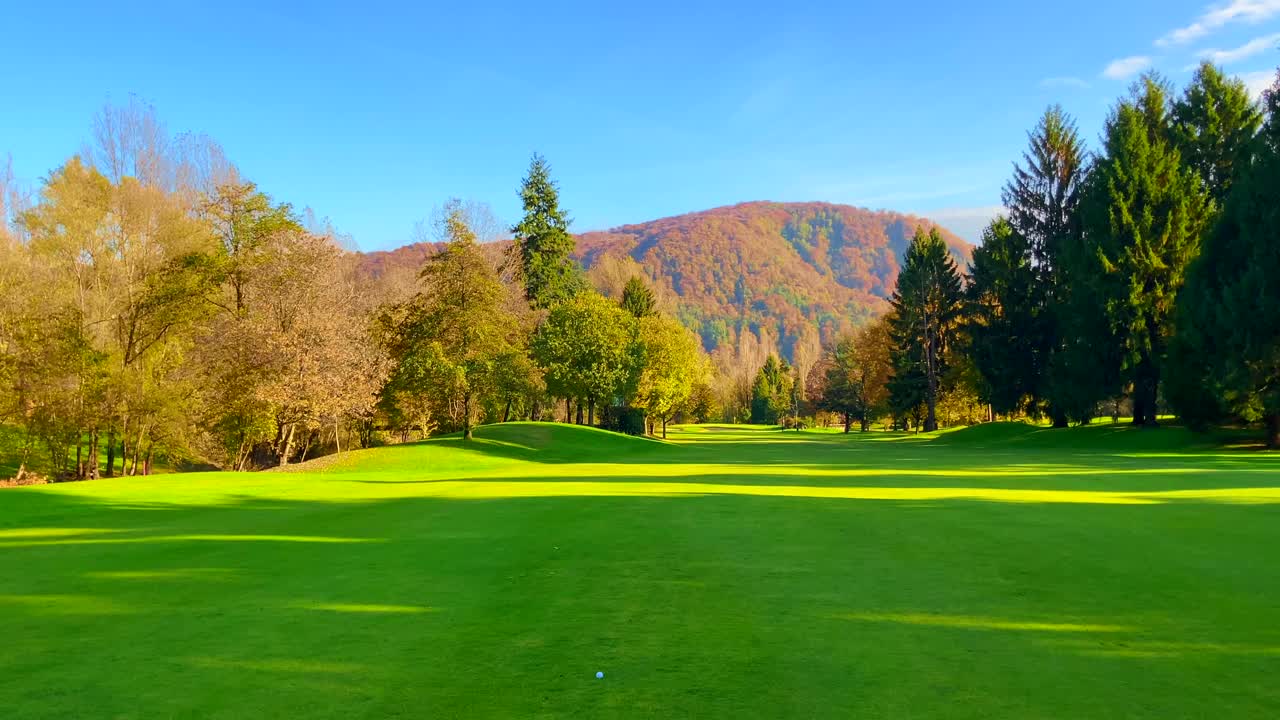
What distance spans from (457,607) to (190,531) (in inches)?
289

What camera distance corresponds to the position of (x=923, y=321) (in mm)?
70688

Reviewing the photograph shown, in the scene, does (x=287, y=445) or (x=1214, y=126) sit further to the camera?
(x=1214, y=126)

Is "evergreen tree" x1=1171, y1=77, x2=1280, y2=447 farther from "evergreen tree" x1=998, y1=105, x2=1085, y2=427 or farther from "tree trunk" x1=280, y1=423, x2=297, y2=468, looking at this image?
"tree trunk" x1=280, y1=423, x2=297, y2=468

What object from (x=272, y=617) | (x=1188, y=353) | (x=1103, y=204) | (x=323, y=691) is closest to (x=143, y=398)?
(x=272, y=617)

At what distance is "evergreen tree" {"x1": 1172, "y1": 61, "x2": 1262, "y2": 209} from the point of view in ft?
140

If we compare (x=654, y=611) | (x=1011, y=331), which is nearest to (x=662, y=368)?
(x=1011, y=331)

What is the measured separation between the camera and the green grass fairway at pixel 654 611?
4.27 m

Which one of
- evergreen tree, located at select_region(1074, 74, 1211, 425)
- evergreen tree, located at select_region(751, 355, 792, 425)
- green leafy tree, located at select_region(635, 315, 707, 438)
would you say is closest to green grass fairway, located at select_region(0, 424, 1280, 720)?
evergreen tree, located at select_region(1074, 74, 1211, 425)

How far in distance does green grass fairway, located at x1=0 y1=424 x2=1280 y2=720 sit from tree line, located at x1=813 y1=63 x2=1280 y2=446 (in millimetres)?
24075

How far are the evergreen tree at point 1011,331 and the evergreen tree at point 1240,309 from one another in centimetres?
1636

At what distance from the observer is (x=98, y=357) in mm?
31891

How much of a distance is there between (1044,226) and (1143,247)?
12637 mm

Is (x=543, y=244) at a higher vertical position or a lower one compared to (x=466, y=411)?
higher

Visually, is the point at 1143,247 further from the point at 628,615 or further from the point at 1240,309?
the point at 628,615
